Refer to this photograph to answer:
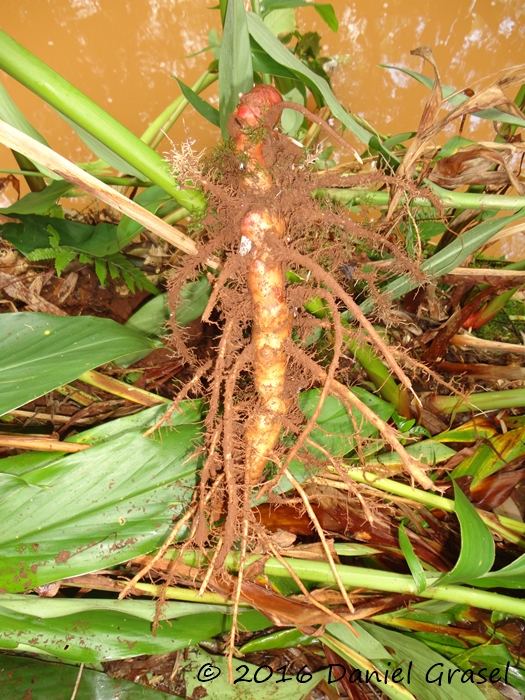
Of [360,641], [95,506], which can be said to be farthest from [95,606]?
[360,641]

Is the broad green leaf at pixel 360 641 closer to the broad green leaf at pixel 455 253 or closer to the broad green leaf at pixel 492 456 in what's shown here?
the broad green leaf at pixel 492 456

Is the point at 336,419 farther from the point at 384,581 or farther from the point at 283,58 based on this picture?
the point at 283,58

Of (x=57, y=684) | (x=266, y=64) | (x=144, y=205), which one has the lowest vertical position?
(x=57, y=684)

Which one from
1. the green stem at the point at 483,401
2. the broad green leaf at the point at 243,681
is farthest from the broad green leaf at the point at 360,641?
the green stem at the point at 483,401

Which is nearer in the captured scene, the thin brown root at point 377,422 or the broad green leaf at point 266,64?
the thin brown root at point 377,422

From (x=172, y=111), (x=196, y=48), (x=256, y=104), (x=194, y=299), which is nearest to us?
(x=256, y=104)

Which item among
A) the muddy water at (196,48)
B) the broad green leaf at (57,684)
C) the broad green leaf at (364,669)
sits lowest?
the broad green leaf at (57,684)
